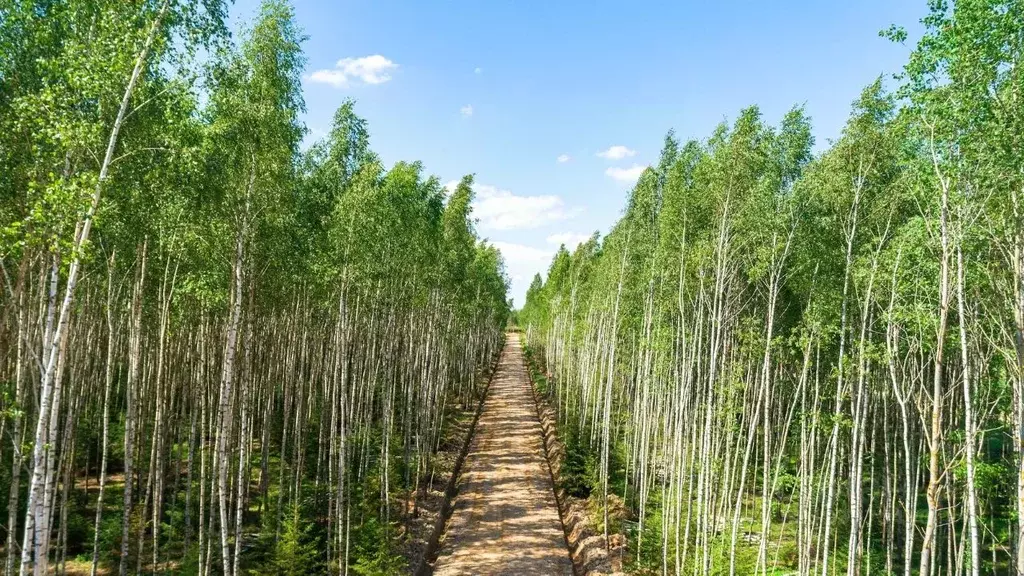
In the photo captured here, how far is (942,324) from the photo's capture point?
690 cm

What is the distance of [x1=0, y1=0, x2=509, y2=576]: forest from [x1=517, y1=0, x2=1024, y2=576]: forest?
310 inches

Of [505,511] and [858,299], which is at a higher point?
[858,299]

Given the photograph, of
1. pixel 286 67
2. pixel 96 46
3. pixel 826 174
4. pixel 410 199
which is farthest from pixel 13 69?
pixel 826 174

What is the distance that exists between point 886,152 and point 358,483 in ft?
52.7

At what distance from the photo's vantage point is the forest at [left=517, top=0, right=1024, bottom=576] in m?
6.61

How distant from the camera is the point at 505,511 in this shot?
1880cm

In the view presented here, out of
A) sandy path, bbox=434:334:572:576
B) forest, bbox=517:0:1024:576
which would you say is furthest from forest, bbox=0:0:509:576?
forest, bbox=517:0:1024:576

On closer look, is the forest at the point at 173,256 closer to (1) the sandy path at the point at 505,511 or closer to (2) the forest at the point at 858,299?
(1) the sandy path at the point at 505,511

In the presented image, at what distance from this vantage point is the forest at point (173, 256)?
235 inches

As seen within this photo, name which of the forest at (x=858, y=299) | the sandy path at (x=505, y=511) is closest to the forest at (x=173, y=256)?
the sandy path at (x=505, y=511)

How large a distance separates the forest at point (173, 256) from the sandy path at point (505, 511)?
2.23m

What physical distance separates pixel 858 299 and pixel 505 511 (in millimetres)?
13651

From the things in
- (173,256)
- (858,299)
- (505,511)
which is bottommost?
(505,511)

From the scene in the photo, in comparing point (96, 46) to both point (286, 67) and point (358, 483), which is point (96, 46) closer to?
point (286, 67)
